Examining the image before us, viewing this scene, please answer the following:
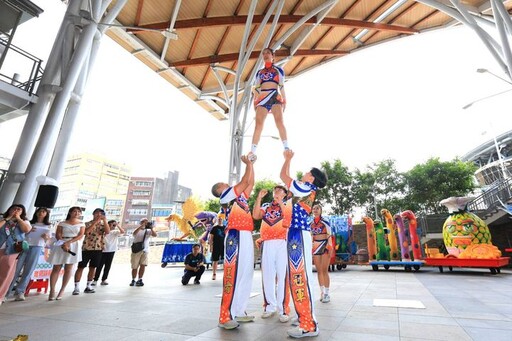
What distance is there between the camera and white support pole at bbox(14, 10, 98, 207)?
6700 mm

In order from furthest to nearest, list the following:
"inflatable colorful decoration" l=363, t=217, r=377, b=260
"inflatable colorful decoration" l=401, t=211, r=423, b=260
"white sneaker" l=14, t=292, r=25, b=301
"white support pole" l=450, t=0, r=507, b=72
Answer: "inflatable colorful decoration" l=363, t=217, r=377, b=260
"inflatable colorful decoration" l=401, t=211, r=423, b=260
"white support pole" l=450, t=0, r=507, b=72
"white sneaker" l=14, t=292, r=25, b=301

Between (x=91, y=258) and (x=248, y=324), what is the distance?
542 centimetres

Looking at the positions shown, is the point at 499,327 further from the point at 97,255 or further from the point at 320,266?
the point at 97,255

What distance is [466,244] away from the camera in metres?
11.1

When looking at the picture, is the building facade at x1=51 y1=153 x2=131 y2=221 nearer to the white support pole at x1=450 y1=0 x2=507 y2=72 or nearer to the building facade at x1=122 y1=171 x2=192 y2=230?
the building facade at x1=122 y1=171 x2=192 y2=230

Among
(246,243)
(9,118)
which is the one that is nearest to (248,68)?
(9,118)

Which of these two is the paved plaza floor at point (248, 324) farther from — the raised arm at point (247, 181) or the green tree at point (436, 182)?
the green tree at point (436, 182)

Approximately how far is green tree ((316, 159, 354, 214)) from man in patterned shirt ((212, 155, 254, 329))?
26.8 meters


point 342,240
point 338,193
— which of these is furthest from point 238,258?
point 338,193

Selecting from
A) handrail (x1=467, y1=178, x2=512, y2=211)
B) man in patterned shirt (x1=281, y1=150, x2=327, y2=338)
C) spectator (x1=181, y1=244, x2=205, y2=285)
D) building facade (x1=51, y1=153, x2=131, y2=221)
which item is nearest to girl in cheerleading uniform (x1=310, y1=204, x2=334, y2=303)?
man in patterned shirt (x1=281, y1=150, x2=327, y2=338)

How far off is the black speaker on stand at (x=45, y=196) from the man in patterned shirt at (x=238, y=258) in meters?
5.18

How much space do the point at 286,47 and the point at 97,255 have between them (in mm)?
15317

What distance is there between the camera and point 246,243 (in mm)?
3803

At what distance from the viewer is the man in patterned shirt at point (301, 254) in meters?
3.17
